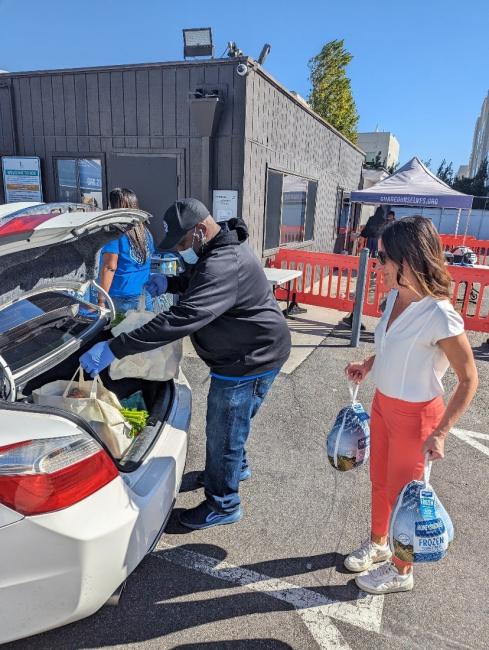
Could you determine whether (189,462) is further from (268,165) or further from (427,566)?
(268,165)

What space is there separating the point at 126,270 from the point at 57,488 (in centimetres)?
263

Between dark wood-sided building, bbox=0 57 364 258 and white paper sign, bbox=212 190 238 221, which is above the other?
dark wood-sided building, bbox=0 57 364 258

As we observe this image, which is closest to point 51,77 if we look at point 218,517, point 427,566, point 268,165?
point 268,165

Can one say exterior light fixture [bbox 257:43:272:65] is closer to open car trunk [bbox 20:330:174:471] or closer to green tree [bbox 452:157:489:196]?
open car trunk [bbox 20:330:174:471]

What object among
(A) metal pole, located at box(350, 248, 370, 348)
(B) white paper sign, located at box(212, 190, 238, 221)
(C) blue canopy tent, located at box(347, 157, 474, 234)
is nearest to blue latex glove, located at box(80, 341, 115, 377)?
(A) metal pole, located at box(350, 248, 370, 348)

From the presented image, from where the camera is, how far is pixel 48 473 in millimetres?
1569

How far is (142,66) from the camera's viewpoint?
6.89 meters

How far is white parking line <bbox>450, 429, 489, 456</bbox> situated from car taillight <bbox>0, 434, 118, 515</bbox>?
10.6ft

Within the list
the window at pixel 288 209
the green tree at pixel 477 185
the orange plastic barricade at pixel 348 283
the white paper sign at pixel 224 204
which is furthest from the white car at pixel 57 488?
the green tree at pixel 477 185

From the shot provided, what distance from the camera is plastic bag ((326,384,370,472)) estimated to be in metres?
2.40

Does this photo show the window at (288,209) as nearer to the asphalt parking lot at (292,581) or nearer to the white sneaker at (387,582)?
the asphalt parking lot at (292,581)

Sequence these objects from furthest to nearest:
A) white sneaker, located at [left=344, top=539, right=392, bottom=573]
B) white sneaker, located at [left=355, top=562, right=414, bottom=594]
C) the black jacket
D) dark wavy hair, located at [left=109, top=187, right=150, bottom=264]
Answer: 1. dark wavy hair, located at [left=109, top=187, right=150, bottom=264]
2. white sneaker, located at [left=344, top=539, right=392, bottom=573]
3. white sneaker, located at [left=355, top=562, right=414, bottom=594]
4. the black jacket

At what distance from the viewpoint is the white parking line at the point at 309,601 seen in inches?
82.7

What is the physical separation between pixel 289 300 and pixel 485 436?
4.25 meters
